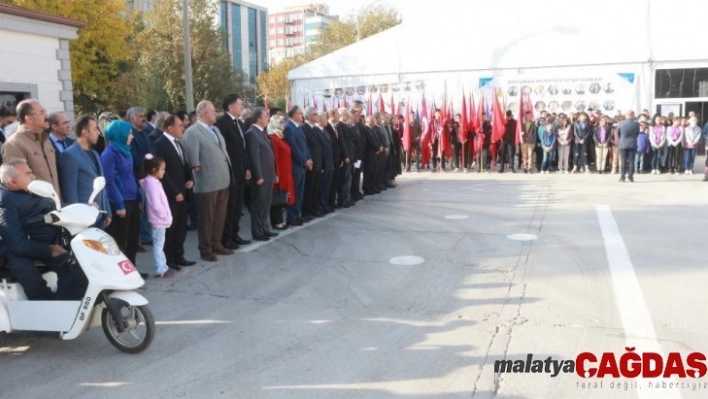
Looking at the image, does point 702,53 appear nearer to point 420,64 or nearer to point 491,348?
point 420,64

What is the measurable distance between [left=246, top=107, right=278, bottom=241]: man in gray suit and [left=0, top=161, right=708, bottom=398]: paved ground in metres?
0.58

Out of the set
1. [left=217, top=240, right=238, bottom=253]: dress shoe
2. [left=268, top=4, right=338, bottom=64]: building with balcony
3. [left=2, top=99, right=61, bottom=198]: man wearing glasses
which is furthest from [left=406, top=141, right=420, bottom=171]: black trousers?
[left=268, top=4, right=338, bottom=64]: building with balcony

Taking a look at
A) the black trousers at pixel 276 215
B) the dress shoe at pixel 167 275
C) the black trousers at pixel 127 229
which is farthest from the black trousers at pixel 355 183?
the black trousers at pixel 127 229

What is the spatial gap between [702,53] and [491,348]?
→ 68.3 feet

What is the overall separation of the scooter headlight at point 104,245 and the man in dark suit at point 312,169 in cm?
613

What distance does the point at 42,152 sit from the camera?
20.3ft

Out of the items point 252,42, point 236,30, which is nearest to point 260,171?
point 236,30

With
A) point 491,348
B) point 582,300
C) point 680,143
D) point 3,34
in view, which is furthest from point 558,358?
point 680,143

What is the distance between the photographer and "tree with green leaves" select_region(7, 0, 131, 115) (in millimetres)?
25328

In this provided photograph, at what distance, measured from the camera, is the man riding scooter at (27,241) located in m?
4.99

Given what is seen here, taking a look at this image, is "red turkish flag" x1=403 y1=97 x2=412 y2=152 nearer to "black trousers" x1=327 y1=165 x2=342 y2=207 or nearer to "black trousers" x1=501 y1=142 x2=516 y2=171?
"black trousers" x1=501 y1=142 x2=516 y2=171

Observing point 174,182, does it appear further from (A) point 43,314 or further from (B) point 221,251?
(A) point 43,314

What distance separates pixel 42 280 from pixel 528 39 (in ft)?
69.7

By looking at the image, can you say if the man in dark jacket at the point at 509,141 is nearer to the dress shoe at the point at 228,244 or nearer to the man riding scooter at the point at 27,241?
the dress shoe at the point at 228,244
